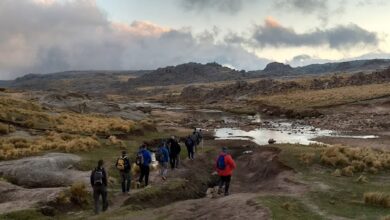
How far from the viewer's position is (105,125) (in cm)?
5675

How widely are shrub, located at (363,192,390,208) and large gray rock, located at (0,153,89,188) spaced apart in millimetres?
15474

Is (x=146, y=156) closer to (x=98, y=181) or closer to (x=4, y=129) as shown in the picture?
(x=98, y=181)

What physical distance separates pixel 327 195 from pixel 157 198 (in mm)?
8674

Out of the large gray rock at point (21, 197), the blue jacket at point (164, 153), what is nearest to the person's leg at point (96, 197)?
the large gray rock at point (21, 197)

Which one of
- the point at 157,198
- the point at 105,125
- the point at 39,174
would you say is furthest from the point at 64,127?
the point at 157,198

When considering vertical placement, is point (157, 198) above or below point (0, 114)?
below

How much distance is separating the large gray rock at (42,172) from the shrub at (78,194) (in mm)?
3381

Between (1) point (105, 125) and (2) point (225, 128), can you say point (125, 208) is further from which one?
(2) point (225, 128)

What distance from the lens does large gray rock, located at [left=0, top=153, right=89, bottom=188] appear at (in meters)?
28.1

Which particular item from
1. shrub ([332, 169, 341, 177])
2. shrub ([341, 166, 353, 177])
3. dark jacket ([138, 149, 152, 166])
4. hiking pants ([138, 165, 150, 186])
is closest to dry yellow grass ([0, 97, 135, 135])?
hiking pants ([138, 165, 150, 186])

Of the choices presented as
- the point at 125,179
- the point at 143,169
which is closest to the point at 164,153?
the point at 143,169

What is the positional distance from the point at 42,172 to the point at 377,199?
18.9 metres

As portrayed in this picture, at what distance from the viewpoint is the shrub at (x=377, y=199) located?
2056 cm

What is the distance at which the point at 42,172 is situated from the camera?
1139 inches
